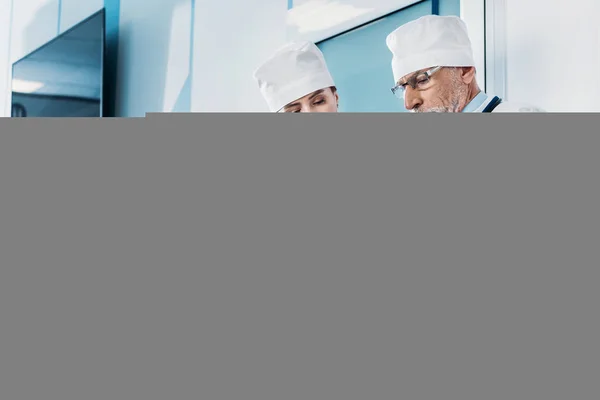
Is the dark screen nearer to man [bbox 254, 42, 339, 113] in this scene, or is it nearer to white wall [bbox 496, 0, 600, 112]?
man [bbox 254, 42, 339, 113]

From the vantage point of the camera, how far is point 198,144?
0.21m

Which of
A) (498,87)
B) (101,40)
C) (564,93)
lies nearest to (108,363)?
(564,93)

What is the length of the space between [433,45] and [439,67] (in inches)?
1.7

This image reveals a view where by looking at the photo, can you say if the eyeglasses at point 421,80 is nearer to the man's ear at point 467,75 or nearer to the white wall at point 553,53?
the man's ear at point 467,75

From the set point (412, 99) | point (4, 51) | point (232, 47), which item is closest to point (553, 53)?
point (412, 99)

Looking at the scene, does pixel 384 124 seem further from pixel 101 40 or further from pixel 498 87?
pixel 101 40

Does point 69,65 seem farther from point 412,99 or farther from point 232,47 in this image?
point 412,99

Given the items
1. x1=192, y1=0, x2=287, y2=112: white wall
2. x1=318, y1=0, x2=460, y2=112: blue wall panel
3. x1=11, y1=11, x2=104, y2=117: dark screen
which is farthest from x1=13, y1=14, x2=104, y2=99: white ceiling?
x1=318, y1=0, x2=460, y2=112: blue wall panel

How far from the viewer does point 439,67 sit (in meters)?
1.34

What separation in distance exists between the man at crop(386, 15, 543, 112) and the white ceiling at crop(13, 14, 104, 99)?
1.59 metres

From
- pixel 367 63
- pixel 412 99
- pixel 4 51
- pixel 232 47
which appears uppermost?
pixel 4 51

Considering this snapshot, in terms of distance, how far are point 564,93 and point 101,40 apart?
1.84 m

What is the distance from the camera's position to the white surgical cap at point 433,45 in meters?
1.33

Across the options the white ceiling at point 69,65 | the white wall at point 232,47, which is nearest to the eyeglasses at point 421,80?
the white wall at point 232,47
